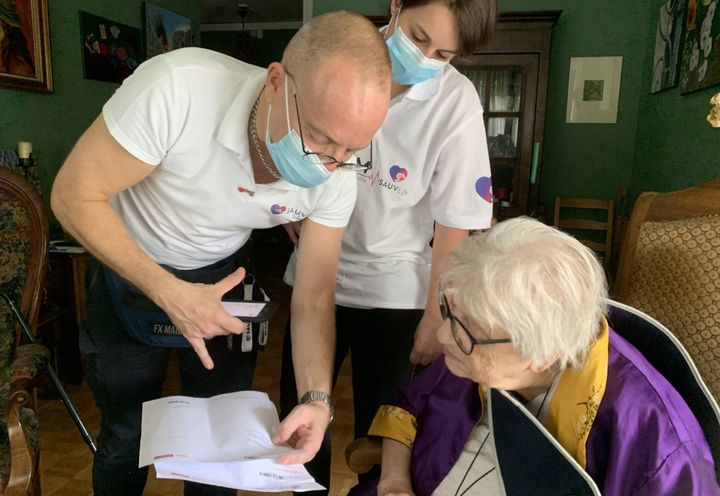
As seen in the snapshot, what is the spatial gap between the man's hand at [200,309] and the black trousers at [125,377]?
259 mm

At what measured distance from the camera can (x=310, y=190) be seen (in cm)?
107

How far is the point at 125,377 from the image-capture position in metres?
1.17

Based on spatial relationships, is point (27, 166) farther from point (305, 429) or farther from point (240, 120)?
point (305, 429)

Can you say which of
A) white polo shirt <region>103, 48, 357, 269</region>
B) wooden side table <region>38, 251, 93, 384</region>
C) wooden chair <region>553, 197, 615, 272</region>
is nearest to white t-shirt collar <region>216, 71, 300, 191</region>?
white polo shirt <region>103, 48, 357, 269</region>

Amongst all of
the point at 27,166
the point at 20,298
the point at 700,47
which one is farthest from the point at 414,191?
the point at 27,166

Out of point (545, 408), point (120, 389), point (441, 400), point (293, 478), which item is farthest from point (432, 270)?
point (120, 389)

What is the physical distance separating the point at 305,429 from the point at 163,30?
12.5ft

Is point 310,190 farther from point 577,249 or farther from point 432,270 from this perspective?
point 577,249

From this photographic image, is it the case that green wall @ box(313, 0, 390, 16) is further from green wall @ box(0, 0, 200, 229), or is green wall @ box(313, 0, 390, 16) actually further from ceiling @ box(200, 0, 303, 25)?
ceiling @ box(200, 0, 303, 25)

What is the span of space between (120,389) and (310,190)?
59 centimetres

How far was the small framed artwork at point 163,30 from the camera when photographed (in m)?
3.83

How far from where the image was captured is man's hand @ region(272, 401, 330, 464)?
37.7 inches

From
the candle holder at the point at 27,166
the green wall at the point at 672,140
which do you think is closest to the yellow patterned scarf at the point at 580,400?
the green wall at the point at 672,140

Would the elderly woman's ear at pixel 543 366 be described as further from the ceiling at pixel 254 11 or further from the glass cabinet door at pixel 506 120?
the ceiling at pixel 254 11
